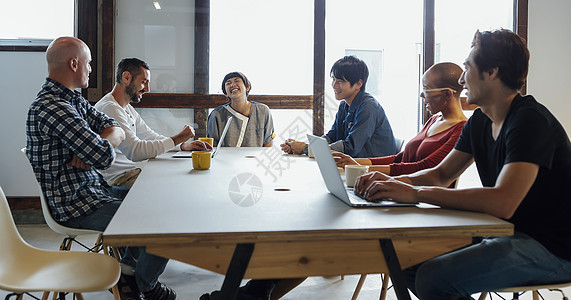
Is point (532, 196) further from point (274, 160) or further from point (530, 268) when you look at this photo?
point (274, 160)

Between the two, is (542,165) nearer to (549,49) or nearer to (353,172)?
(353,172)

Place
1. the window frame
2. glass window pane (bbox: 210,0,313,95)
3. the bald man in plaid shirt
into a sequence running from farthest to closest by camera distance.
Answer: glass window pane (bbox: 210,0,313,95) → the window frame → the bald man in plaid shirt

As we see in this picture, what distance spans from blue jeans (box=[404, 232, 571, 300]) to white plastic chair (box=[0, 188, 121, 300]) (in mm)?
1000

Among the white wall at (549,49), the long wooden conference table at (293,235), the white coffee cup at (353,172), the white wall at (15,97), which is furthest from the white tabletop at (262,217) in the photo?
the white wall at (549,49)

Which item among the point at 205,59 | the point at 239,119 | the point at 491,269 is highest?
the point at 205,59

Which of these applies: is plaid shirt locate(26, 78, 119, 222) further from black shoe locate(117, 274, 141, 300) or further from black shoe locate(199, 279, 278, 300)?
black shoe locate(199, 279, 278, 300)

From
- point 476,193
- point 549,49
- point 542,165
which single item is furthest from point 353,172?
point 549,49

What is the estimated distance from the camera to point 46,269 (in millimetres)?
1642

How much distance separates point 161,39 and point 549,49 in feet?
12.1

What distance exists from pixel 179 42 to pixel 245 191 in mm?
2928

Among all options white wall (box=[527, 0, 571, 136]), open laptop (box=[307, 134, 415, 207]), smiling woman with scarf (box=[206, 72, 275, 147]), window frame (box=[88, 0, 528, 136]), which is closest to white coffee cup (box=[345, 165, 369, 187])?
open laptop (box=[307, 134, 415, 207])

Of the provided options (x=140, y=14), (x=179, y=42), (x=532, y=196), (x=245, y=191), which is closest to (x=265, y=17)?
(x=179, y=42)

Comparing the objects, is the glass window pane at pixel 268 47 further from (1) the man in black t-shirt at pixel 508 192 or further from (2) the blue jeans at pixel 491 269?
(2) the blue jeans at pixel 491 269

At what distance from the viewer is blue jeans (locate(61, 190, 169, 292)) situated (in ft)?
6.06
